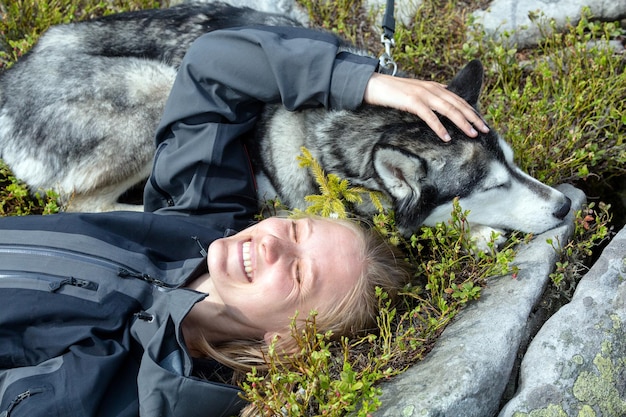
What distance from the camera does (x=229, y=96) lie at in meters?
3.57

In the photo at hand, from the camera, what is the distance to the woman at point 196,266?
8.57 ft

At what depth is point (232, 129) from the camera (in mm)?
3605

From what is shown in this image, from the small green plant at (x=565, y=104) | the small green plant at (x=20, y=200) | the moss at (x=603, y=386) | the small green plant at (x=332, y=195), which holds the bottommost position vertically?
the small green plant at (x=20, y=200)

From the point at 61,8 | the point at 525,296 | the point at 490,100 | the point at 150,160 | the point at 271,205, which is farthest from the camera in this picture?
the point at 61,8

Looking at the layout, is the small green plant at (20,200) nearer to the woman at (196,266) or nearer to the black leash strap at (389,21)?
the woman at (196,266)

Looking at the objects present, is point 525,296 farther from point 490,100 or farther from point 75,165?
point 75,165

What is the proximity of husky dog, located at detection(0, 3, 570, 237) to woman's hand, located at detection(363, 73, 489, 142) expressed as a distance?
3.2 inches

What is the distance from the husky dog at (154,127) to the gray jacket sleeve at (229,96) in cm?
25

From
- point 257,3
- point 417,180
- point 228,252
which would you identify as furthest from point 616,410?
point 257,3

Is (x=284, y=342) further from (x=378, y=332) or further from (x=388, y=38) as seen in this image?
(x=388, y=38)

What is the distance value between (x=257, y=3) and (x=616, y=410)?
177 inches

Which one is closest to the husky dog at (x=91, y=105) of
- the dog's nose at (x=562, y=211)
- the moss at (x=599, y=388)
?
the dog's nose at (x=562, y=211)

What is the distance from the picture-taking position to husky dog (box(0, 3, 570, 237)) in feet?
11.0

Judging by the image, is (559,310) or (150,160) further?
(150,160)
